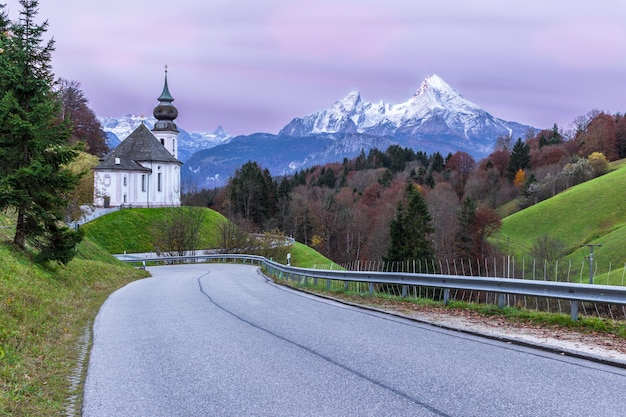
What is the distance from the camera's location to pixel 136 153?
8256 centimetres

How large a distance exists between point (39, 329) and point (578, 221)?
3187 inches

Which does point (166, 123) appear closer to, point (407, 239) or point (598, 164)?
point (407, 239)

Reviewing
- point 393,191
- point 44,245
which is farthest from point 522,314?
point 393,191

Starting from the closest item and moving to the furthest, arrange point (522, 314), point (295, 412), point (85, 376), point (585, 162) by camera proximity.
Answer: point (295, 412)
point (85, 376)
point (522, 314)
point (585, 162)

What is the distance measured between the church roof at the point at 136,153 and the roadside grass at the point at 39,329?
5934 cm

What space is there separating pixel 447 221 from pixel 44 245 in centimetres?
6829

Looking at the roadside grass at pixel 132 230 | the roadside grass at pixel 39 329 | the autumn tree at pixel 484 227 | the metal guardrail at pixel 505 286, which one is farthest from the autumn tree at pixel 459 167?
the roadside grass at pixel 39 329

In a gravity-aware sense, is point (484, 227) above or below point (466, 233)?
above

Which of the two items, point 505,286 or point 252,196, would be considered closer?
point 505,286

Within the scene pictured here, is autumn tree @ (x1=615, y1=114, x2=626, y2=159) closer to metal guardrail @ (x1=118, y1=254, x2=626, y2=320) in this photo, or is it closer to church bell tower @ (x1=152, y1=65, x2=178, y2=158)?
church bell tower @ (x1=152, y1=65, x2=178, y2=158)

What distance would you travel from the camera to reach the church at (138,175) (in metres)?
77.0

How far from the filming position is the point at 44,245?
19328mm

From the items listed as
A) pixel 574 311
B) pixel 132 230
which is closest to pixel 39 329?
pixel 574 311

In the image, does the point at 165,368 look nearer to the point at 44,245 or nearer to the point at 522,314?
the point at 522,314
